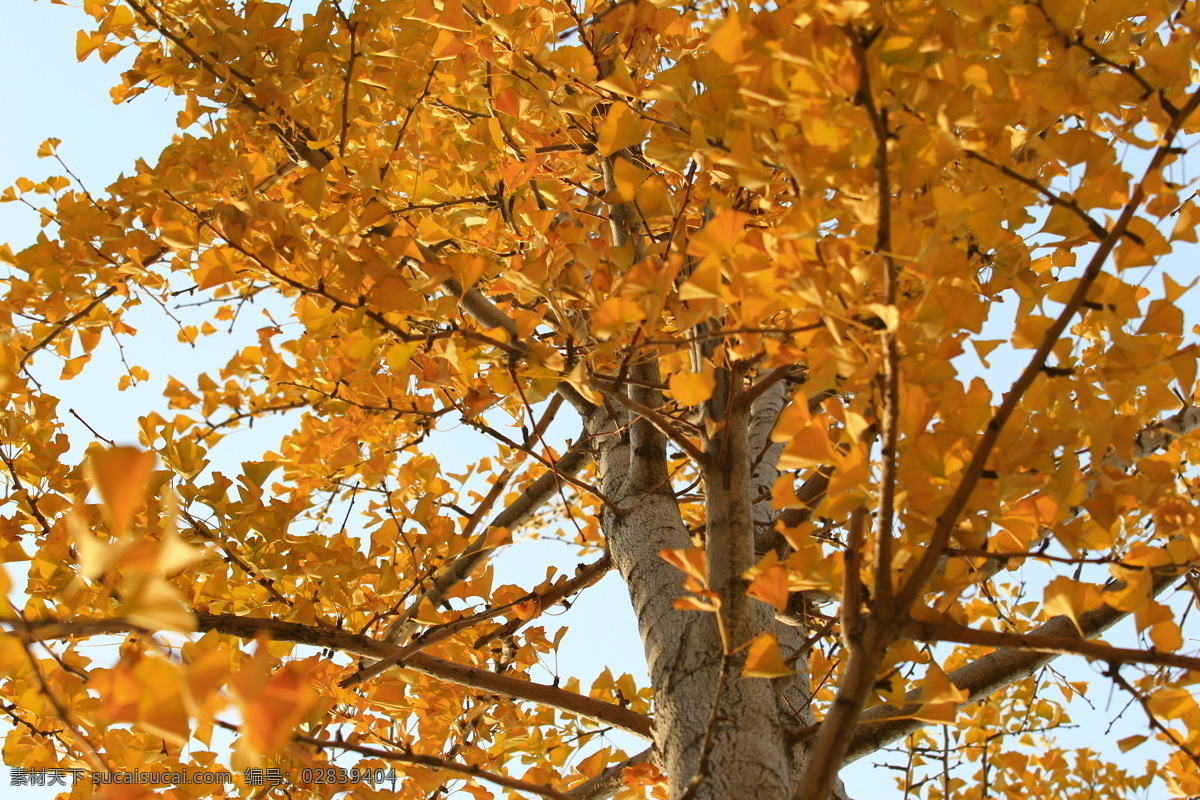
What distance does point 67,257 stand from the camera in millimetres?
1485

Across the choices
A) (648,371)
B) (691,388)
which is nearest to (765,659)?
(691,388)

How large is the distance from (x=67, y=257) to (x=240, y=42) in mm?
519

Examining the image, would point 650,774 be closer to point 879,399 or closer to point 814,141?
point 879,399

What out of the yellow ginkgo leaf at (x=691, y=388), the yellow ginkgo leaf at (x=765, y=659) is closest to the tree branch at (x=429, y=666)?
the yellow ginkgo leaf at (x=765, y=659)

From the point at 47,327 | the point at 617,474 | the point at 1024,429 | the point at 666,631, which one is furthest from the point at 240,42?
the point at 1024,429

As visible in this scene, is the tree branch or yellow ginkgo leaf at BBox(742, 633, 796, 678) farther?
the tree branch

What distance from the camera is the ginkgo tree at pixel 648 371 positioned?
0.80 m

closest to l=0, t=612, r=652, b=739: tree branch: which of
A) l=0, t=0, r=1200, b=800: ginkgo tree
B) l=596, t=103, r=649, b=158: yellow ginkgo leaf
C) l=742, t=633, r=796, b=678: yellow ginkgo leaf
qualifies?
l=0, t=0, r=1200, b=800: ginkgo tree

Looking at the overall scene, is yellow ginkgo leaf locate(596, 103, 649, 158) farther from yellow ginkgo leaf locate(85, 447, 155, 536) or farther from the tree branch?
the tree branch

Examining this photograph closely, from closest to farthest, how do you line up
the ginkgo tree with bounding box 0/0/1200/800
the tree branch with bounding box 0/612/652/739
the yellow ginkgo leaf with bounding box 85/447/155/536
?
1. the yellow ginkgo leaf with bounding box 85/447/155/536
2. the ginkgo tree with bounding box 0/0/1200/800
3. the tree branch with bounding box 0/612/652/739

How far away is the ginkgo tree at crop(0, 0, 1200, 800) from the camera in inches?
31.4

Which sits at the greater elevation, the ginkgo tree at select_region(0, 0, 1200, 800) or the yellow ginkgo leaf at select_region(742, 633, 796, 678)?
the ginkgo tree at select_region(0, 0, 1200, 800)

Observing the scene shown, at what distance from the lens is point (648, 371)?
1920 mm

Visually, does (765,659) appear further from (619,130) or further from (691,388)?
(619,130)
